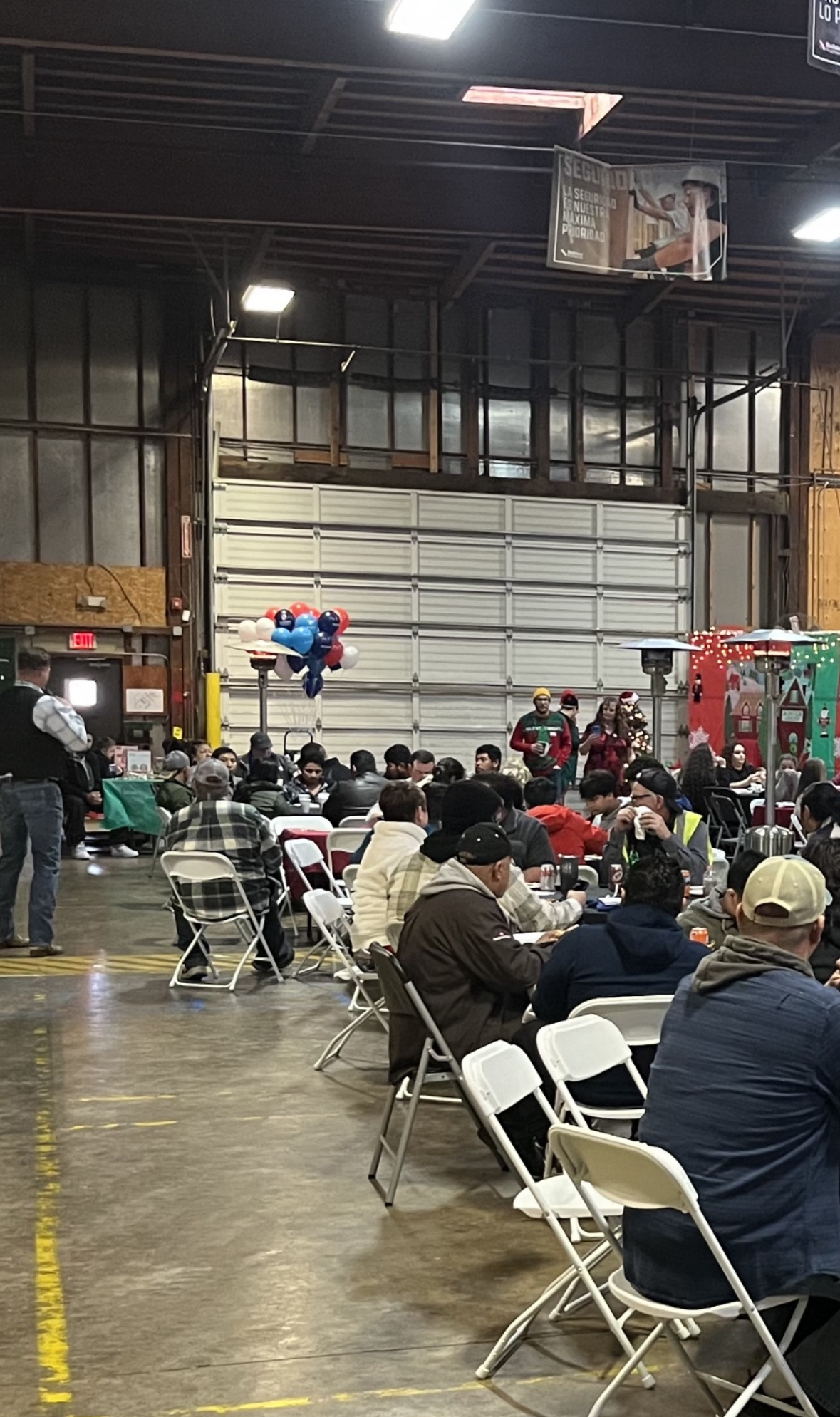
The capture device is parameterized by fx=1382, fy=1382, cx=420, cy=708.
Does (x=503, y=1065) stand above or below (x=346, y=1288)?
above

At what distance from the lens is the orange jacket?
7.77 m

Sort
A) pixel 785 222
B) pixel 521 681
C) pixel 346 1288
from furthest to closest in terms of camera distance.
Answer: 1. pixel 521 681
2. pixel 785 222
3. pixel 346 1288

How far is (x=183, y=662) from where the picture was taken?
59.0 ft

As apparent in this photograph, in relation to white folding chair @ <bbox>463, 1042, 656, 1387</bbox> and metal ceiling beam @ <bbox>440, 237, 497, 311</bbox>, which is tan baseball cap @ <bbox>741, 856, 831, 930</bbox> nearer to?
white folding chair @ <bbox>463, 1042, 656, 1387</bbox>

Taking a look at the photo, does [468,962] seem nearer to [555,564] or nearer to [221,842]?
[221,842]

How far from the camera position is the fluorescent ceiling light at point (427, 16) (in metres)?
8.38

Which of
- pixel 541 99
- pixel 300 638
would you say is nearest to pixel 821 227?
pixel 541 99

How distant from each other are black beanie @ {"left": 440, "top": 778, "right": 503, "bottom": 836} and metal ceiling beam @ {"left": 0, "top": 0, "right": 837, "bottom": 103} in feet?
21.7

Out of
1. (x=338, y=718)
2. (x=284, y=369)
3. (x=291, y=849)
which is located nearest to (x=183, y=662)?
(x=338, y=718)

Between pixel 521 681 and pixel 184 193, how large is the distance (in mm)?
8556

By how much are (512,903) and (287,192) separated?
394 inches

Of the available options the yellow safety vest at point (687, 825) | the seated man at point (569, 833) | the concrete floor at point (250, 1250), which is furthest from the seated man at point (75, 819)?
the yellow safety vest at point (687, 825)

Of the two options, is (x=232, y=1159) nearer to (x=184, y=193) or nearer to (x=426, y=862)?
Result: (x=426, y=862)

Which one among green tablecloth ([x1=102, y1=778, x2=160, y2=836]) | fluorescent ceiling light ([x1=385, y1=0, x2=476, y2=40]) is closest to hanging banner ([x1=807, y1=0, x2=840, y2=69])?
fluorescent ceiling light ([x1=385, y1=0, x2=476, y2=40])
